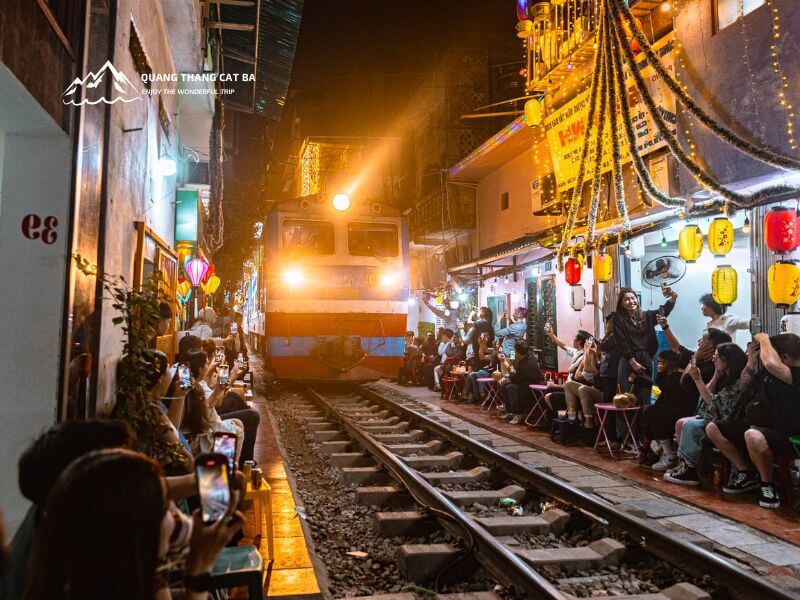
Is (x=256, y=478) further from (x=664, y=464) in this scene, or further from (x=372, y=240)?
(x=372, y=240)

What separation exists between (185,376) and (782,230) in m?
6.23

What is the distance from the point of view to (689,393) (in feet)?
23.0

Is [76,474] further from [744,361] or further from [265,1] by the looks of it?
[265,1]

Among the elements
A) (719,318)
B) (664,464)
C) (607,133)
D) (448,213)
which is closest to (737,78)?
(607,133)

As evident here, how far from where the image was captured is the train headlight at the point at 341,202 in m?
12.6

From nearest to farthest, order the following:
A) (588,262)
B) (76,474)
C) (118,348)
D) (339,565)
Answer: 1. (76,474)
2. (339,565)
3. (118,348)
4. (588,262)

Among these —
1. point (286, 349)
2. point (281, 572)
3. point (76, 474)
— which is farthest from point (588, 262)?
point (76, 474)

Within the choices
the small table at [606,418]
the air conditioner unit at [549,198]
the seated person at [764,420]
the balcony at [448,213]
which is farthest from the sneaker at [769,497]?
the balcony at [448,213]

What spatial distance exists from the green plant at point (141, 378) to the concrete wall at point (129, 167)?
1.69 ft

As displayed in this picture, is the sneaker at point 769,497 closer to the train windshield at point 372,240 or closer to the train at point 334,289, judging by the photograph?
the train at point 334,289

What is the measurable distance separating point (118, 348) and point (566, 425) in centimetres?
603

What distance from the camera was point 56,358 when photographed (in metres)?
3.80

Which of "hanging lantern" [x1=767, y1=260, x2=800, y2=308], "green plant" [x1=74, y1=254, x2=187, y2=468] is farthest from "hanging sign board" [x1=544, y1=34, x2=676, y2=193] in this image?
"green plant" [x1=74, y1=254, x2=187, y2=468]

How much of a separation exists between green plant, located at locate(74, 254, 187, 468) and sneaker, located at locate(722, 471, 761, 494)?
204 inches
